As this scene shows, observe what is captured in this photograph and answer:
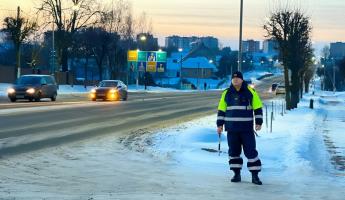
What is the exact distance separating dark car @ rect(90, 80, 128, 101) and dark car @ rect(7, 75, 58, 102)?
3012 millimetres

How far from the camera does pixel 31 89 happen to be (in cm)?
3550

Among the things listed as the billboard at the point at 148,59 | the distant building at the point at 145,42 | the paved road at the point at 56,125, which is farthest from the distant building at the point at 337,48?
the paved road at the point at 56,125

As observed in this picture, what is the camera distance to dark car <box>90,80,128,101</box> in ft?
128

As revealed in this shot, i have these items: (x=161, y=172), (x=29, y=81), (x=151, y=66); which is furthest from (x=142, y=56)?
(x=161, y=172)

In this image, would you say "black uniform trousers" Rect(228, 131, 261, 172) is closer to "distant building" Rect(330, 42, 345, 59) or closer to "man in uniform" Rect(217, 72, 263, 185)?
"man in uniform" Rect(217, 72, 263, 185)

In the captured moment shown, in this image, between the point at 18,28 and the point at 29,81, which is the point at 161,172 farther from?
the point at 18,28

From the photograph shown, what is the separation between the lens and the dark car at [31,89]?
3534 centimetres

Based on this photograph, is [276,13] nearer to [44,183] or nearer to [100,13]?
[44,183]

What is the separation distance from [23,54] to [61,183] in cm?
8685

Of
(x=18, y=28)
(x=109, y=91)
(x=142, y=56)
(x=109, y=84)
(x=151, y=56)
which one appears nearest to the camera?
(x=109, y=91)

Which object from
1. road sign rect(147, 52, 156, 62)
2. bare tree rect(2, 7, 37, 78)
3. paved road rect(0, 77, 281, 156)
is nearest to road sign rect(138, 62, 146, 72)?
road sign rect(147, 52, 156, 62)

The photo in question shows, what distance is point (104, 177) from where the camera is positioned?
400 inches

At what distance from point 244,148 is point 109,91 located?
29.4m

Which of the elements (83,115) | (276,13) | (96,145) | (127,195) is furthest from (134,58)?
(127,195)
